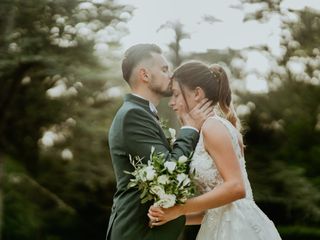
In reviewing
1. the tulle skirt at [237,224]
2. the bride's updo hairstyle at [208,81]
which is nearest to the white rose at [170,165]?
the bride's updo hairstyle at [208,81]

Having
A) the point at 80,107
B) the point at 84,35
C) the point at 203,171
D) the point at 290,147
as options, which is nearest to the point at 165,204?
the point at 203,171

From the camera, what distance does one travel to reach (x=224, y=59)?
13.0 metres

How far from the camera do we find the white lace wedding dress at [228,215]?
3303 millimetres

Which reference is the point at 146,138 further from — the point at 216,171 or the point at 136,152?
the point at 216,171

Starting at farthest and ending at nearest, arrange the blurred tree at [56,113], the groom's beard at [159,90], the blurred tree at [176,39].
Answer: the blurred tree at [176,39] → the blurred tree at [56,113] → the groom's beard at [159,90]

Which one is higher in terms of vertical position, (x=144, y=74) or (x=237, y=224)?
(x=144, y=74)

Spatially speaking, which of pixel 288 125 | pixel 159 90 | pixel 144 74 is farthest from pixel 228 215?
pixel 288 125

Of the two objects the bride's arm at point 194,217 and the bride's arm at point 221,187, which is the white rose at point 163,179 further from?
the bride's arm at point 194,217

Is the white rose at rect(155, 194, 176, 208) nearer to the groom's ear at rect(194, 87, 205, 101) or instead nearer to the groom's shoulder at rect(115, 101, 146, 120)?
the groom's shoulder at rect(115, 101, 146, 120)

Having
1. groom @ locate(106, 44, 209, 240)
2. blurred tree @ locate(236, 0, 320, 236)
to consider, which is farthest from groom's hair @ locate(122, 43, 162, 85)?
blurred tree @ locate(236, 0, 320, 236)

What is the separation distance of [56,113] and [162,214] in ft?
31.7

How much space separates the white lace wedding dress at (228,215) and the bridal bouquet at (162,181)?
7.2 inches

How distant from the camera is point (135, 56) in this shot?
11.1 feet

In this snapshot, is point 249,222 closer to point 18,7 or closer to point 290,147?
point 18,7
